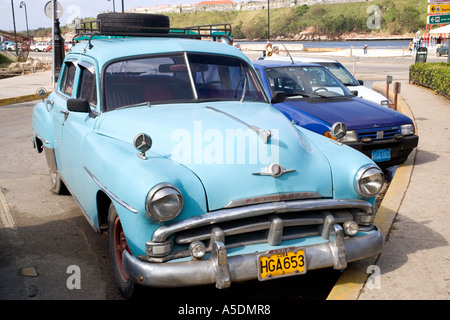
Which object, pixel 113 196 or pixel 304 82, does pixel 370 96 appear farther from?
pixel 113 196

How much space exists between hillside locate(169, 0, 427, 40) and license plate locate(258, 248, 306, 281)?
122321mm

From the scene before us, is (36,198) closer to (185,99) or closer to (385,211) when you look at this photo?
(185,99)

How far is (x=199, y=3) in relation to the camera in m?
184

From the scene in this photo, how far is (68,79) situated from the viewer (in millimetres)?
6242

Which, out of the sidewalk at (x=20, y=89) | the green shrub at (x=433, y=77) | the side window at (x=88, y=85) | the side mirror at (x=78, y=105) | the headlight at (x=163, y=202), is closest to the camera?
the headlight at (x=163, y=202)

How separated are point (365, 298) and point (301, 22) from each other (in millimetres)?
151451

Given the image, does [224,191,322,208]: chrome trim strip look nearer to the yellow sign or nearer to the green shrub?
the green shrub

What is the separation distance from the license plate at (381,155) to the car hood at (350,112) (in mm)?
360

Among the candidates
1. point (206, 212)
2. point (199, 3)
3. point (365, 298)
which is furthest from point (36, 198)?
point (199, 3)

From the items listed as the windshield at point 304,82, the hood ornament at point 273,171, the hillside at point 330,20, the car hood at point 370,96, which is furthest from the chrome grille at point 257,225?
the hillside at point 330,20

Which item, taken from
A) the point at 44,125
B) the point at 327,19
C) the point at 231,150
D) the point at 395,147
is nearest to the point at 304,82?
the point at 395,147

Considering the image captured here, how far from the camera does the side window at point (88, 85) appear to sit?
16.8 ft

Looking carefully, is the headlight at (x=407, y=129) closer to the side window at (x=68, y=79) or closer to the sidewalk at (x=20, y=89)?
the side window at (x=68, y=79)

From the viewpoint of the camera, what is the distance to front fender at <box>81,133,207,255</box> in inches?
142
